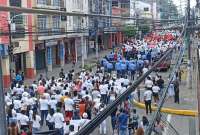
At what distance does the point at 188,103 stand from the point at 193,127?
8792 mm

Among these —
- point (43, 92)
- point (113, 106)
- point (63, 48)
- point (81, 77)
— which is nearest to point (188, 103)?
point (81, 77)

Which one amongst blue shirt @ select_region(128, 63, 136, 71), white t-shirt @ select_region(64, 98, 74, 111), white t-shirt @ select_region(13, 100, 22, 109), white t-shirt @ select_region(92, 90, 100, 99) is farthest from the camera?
blue shirt @ select_region(128, 63, 136, 71)

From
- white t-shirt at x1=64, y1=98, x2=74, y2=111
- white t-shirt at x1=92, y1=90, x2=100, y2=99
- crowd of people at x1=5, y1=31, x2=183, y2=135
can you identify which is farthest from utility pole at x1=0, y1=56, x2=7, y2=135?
white t-shirt at x1=92, y1=90, x2=100, y2=99

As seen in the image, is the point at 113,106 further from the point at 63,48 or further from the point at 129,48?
the point at 63,48

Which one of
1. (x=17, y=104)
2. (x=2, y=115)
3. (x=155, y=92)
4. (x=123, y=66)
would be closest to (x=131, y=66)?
(x=123, y=66)

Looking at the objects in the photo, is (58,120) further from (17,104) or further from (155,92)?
(155,92)

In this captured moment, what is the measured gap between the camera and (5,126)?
1.62 m

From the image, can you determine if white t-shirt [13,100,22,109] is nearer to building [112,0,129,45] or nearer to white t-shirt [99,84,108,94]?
white t-shirt [99,84,108,94]

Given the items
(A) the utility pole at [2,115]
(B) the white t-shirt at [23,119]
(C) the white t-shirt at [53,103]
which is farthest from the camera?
(C) the white t-shirt at [53,103]

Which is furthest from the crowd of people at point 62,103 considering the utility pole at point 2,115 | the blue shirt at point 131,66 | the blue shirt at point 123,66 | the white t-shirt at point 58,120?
the utility pole at point 2,115

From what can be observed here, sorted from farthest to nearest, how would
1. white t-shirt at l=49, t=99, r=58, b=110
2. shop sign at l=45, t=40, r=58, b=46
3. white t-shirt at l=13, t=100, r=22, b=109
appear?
shop sign at l=45, t=40, r=58, b=46 → white t-shirt at l=49, t=99, r=58, b=110 → white t-shirt at l=13, t=100, r=22, b=109

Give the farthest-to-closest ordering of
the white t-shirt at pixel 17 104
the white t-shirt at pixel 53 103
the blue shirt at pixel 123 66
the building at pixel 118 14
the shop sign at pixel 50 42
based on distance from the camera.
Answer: the shop sign at pixel 50 42
the blue shirt at pixel 123 66
the white t-shirt at pixel 53 103
the white t-shirt at pixel 17 104
the building at pixel 118 14

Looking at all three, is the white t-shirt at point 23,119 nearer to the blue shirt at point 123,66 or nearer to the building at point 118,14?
the building at point 118,14

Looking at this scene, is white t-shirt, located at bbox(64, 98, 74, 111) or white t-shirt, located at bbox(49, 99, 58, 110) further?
white t-shirt, located at bbox(49, 99, 58, 110)
